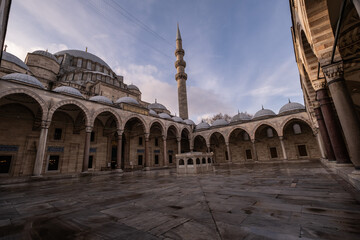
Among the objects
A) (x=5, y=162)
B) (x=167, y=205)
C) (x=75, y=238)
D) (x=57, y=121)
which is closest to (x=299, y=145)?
(x=167, y=205)

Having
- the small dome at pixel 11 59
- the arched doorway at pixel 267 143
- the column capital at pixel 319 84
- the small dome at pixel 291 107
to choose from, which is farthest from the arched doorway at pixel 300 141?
the small dome at pixel 11 59

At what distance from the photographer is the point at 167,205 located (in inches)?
116

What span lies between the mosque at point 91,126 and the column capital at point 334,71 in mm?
6927

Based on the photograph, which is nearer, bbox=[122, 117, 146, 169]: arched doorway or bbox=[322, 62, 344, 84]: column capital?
bbox=[322, 62, 344, 84]: column capital

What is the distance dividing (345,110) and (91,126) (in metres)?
14.5

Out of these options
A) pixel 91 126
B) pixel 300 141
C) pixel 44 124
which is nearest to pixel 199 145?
pixel 300 141

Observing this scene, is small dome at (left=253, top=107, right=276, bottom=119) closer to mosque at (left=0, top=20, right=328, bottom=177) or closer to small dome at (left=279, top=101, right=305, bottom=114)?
mosque at (left=0, top=20, right=328, bottom=177)

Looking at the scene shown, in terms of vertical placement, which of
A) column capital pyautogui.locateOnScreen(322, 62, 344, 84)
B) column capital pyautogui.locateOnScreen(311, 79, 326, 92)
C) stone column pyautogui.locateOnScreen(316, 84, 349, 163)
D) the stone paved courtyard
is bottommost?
the stone paved courtyard

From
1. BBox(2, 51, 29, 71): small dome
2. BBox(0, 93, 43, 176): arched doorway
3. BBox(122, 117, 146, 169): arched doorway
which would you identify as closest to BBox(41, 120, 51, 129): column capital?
BBox(0, 93, 43, 176): arched doorway

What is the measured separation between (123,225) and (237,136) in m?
25.2

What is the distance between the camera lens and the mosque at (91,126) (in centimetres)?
1227

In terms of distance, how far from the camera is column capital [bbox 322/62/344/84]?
14.6 feet

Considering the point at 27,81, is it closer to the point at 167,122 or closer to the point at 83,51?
the point at 167,122

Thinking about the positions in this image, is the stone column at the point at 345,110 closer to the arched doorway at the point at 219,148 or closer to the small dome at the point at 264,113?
the small dome at the point at 264,113
